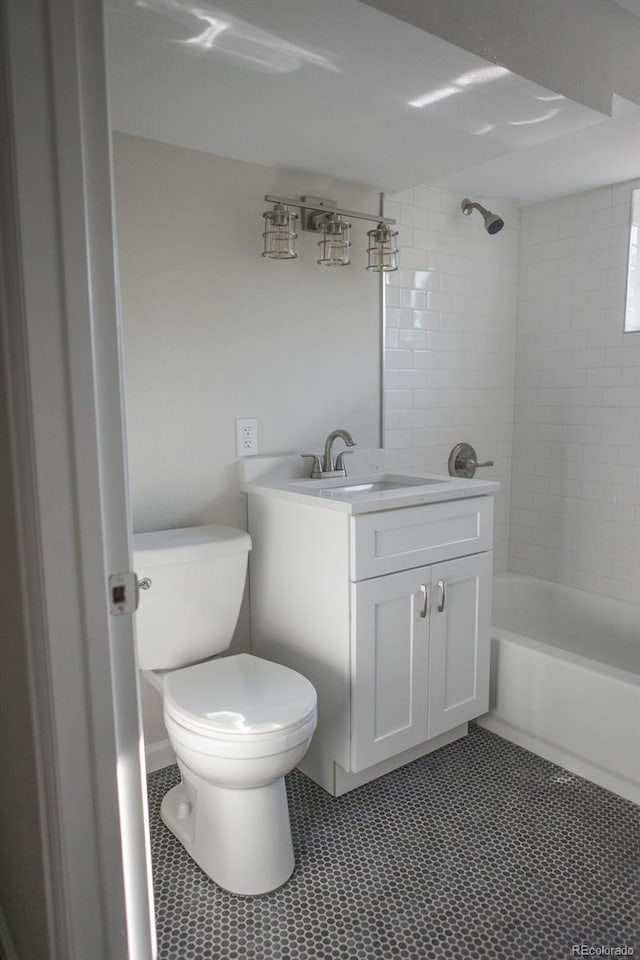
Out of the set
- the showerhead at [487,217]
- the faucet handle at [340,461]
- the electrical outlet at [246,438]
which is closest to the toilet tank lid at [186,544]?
the electrical outlet at [246,438]

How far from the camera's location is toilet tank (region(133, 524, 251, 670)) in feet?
6.22

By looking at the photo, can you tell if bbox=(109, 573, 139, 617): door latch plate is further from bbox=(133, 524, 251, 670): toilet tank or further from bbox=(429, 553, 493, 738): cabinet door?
bbox=(429, 553, 493, 738): cabinet door

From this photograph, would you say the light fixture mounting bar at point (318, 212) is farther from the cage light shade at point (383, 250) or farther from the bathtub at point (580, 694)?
the bathtub at point (580, 694)

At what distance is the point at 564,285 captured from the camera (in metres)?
3.04

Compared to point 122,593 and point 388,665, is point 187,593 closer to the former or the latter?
point 388,665

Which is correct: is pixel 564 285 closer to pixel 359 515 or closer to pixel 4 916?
pixel 359 515

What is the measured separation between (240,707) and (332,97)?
64.9 inches

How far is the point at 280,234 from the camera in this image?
2.17 m

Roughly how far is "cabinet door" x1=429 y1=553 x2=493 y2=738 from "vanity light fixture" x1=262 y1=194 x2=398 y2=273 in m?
1.14

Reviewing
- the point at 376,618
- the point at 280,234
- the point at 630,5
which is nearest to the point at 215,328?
the point at 280,234

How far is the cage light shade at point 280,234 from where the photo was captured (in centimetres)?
216

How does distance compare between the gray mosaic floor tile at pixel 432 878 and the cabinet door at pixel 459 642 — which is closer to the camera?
the gray mosaic floor tile at pixel 432 878

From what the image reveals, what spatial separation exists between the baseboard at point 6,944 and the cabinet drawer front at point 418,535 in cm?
116

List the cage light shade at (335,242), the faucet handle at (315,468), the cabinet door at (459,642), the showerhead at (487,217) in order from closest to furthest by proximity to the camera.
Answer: the cabinet door at (459,642)
the cage light shade at (335,242)
the faucet handle at (315,468)
the showerhead at (487,217)
